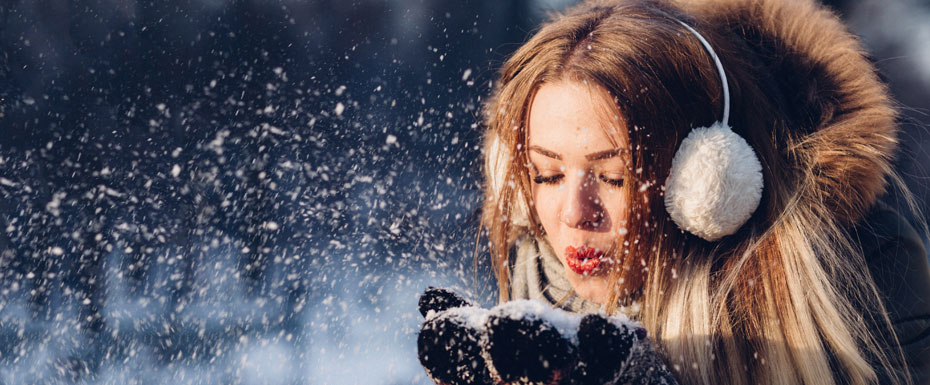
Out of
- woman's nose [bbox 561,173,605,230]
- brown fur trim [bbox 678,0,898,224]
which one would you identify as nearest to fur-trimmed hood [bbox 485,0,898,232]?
brown fur trim [bbox 678,0,898,224]

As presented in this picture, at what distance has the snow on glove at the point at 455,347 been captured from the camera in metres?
0.83

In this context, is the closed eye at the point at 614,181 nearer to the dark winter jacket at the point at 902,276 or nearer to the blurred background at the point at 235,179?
the dark winter jacket at the point at 902,276

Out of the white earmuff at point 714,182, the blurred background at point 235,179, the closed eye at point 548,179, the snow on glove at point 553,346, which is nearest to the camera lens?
the snow on glove at point 553,346

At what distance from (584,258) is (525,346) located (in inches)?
19.6

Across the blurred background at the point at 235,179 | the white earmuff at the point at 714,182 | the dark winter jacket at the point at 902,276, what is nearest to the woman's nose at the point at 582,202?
the white earmuff at the point at 714,182

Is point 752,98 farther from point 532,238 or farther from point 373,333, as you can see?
point 373,333

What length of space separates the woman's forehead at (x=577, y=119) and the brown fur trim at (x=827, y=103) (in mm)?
379

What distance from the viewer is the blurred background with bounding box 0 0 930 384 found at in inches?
93.7

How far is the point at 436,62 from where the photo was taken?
2.53 meters

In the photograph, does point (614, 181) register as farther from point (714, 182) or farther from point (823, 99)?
point (823, 99)

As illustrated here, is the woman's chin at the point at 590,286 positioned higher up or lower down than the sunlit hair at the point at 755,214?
Answer: lower down

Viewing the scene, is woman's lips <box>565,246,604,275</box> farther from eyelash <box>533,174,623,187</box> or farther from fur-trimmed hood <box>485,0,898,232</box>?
fur-trimmed hood <box>485,0,898,232</box>

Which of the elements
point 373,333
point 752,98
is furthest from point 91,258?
point 752,98

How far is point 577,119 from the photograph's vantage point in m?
1.14
